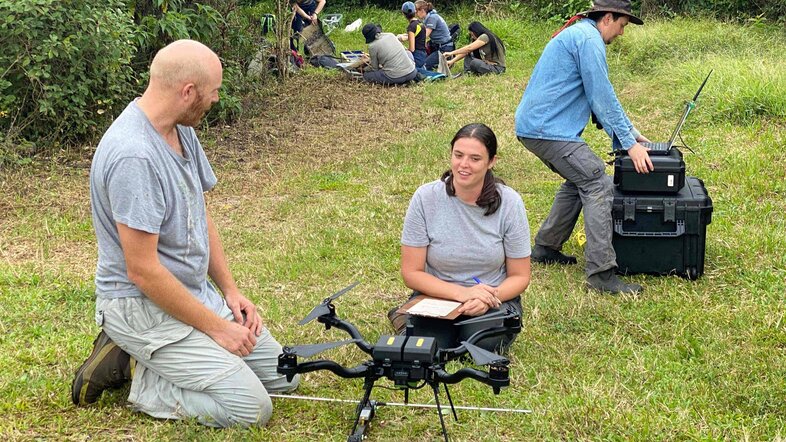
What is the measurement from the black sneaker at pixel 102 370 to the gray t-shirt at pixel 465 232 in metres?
1.48

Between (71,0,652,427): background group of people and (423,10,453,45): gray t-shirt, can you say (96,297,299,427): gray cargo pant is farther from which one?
(423,10,453,45): gray t-shirt

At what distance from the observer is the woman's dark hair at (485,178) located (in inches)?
186

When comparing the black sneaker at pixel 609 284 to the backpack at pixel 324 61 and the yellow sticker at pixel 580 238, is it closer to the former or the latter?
the yellow sticker at pixel 580 238

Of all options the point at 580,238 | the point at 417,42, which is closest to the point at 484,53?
the point at 417,42

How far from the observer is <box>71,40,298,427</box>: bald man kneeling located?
12.5 ft

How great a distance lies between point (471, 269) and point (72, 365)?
200 centimetres

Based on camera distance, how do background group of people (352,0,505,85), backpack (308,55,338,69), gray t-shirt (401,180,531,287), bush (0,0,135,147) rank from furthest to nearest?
backpack (308,55,338,69)
background group of people (352,0,505,85)
bush (0,0,135,147)
gray t-shirt (401,180,531,287)

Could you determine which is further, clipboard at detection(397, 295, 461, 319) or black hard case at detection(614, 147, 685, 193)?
black hard case at detection(614, 147, 685, 193)

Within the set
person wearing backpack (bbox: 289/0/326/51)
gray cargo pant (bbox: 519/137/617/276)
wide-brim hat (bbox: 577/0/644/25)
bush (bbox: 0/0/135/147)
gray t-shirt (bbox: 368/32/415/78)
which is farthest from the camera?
person wearing backpack (bbox: 289/0/326/51)

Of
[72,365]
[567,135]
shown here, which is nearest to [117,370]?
[72,365]

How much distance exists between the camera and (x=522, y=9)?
21.8m

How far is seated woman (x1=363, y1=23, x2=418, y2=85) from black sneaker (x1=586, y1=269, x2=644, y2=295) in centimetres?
898

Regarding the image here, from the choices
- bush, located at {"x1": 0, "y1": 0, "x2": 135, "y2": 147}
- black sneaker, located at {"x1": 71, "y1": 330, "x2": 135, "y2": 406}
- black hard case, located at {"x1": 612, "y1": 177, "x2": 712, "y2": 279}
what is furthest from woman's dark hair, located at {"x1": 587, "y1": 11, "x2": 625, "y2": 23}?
bush, located at {"x1": 0, "y1": 0, "x2": 135, "y2": 147}

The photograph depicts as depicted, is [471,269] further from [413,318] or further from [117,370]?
[117,370]
